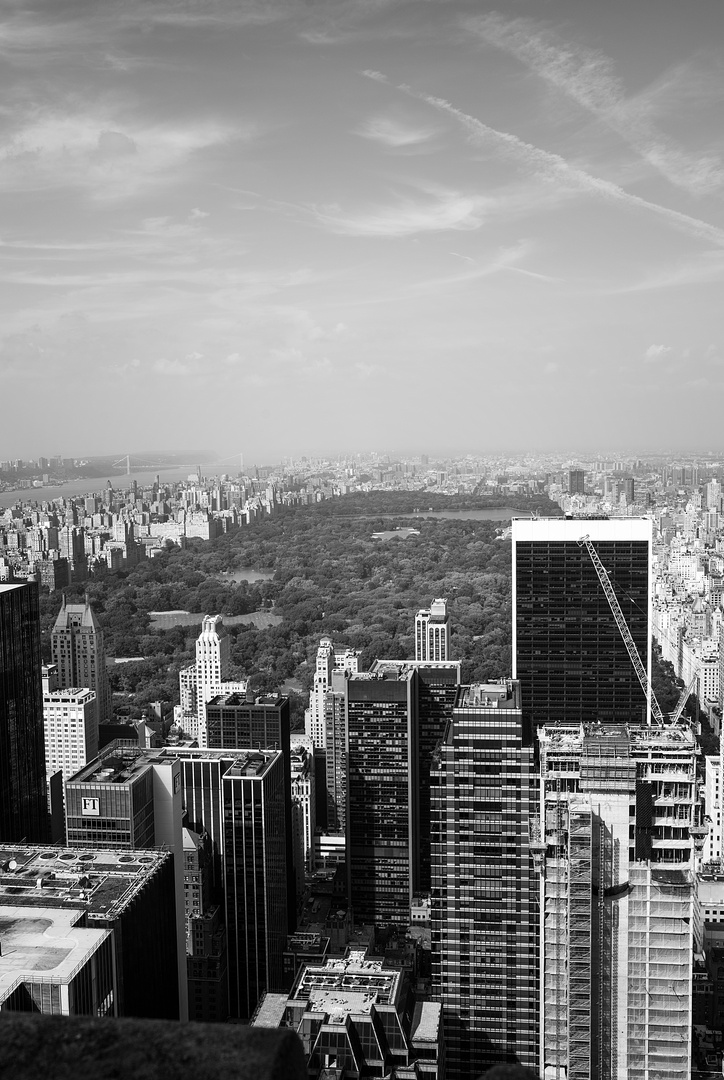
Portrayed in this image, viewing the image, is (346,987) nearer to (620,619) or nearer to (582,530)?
(620,619)

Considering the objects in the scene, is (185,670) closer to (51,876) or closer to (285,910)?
(285,910)

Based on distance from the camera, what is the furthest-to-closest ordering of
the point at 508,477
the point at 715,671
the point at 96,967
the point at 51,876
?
1. the point at 508,477
2. the point at 715,671
3. the point at 51,876
4. the point at 96,967

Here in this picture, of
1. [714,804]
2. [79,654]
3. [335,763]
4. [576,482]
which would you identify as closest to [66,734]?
[79,654]

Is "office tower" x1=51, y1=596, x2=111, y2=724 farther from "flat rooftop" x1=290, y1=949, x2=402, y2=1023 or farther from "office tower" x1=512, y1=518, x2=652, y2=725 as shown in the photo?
"flat rooftop" x1=290, y1=949, x2=402, y2=1023

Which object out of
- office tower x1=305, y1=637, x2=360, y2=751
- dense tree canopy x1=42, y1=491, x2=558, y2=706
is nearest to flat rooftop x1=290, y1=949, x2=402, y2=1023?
office tower x1=305, y1=637, x2=360, y2=751

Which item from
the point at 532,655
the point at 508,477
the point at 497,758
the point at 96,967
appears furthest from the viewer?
the point at 508,477

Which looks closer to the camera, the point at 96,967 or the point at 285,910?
the point at 96,967

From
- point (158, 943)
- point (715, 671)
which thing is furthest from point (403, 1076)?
point (715, 671)
